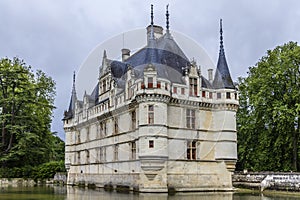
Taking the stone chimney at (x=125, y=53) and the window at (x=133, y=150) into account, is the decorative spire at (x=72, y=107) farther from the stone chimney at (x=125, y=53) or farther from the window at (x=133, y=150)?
the window at (x=133, y=150)

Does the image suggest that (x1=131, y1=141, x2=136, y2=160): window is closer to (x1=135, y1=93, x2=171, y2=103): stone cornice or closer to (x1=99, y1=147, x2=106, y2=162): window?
(x1=135, y1=93, x2=171, y2=103): stone cornice

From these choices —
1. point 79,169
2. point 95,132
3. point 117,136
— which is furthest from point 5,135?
point 117,136

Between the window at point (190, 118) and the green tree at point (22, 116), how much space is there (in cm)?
1764

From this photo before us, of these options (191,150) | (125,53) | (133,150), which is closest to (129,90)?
(133,150)

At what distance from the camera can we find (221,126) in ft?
89.5

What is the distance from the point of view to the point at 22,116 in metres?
39.1

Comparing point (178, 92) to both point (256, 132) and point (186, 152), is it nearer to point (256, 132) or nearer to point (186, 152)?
point (186, 152)

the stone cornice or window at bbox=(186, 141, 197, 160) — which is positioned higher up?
the stone cornice

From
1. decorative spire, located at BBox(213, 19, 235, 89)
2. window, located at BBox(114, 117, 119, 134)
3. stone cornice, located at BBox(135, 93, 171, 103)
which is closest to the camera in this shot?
stone cornice, located at BBox(135, 93, 171, 103)

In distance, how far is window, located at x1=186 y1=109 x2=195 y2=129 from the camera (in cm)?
2659

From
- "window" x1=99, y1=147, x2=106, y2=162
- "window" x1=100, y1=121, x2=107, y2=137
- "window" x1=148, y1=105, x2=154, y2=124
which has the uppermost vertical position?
"window" x1=148, y1=105, x2=154, y2=124

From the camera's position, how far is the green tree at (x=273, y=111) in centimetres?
2886

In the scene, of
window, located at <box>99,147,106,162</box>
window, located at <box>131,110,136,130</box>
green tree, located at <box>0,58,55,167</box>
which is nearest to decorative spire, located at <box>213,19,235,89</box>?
window, located at <box>131,110,136,130</box>

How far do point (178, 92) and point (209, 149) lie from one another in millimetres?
4327
